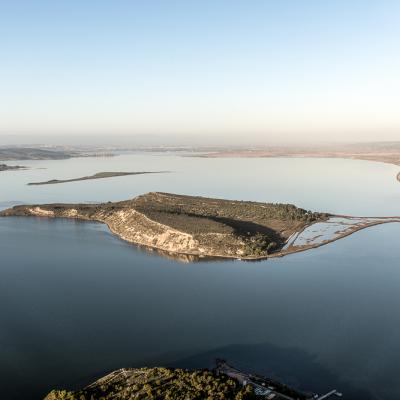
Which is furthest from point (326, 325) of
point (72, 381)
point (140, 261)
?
point (140, 261)

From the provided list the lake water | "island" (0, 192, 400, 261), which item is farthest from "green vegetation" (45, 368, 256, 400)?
"island" (0, 192, 400, 261)

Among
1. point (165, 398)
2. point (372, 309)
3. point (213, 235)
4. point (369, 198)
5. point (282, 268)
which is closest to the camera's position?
point (165, 398)

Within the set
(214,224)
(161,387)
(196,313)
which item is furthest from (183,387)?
(214,224)

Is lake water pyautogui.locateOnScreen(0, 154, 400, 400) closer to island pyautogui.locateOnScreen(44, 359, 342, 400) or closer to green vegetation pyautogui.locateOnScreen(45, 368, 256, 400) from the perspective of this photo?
island pyautogui.locateOnScreen(44, 359, 342, 400)

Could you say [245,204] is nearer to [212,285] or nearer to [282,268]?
Result: [282,268]

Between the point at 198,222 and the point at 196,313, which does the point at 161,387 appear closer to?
the point at 196,313
